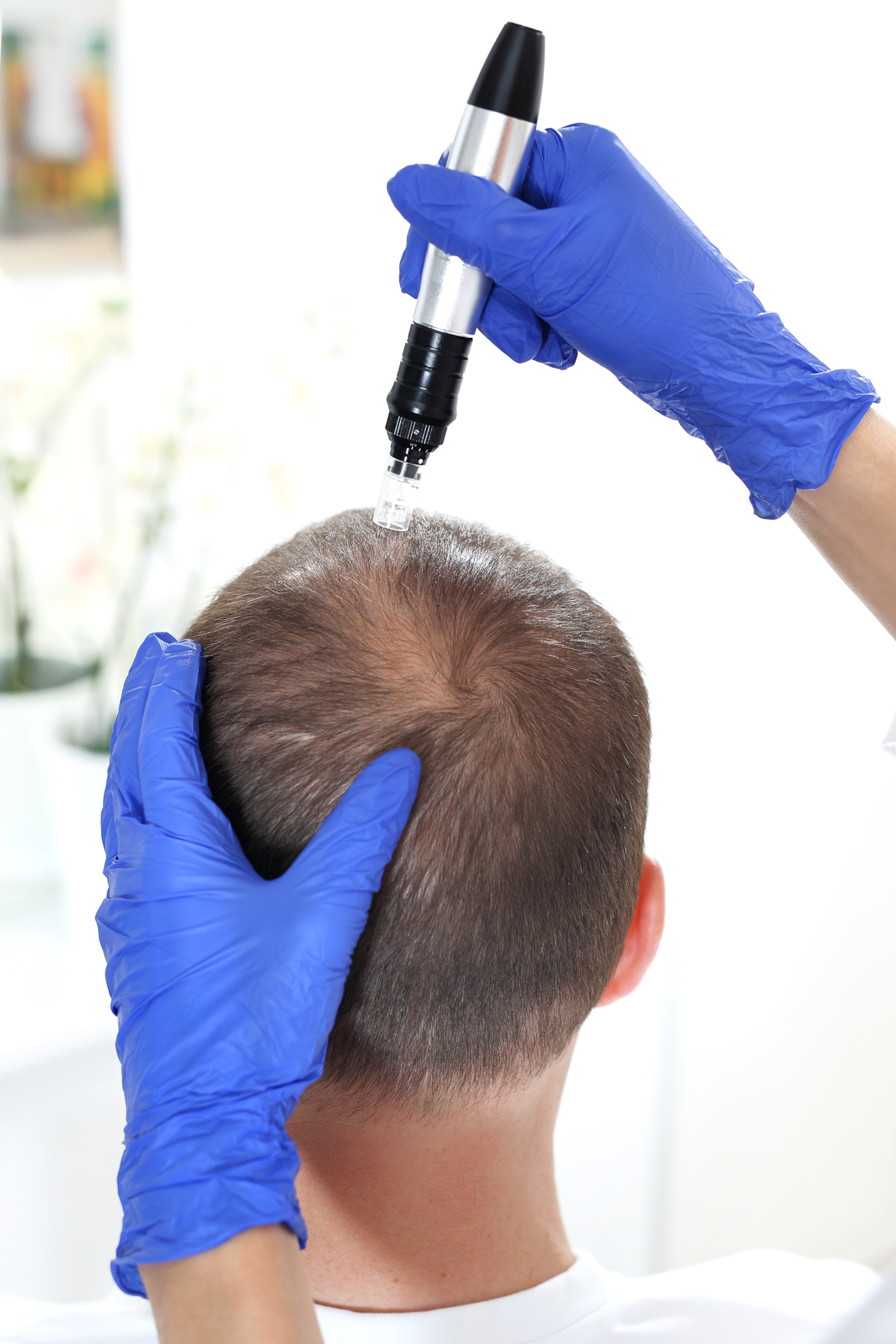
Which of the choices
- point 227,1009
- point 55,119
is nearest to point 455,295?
point 227,1009

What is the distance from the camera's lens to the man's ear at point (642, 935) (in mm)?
861

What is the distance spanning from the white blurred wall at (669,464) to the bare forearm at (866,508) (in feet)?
1.63

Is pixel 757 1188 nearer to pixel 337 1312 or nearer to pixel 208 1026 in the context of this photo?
pixel 337 1312

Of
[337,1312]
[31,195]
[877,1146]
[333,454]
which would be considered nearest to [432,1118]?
[337,1312]

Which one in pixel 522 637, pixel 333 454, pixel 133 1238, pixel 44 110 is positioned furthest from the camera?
pixel 333 454

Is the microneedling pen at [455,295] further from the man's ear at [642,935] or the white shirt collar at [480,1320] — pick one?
the white shirt collar at [480,1320]

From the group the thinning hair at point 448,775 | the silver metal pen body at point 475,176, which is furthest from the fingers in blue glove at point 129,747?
the silver metal pen body at point 475,176

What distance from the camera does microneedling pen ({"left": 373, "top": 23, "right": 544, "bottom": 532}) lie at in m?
0.70

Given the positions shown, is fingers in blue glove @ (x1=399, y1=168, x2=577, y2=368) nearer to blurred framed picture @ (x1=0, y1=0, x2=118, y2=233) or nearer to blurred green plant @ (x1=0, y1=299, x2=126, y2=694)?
blurred green plant @ (x1=0, y1=299, x2=126, y2=694)

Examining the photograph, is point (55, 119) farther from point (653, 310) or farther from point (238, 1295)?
point (238, 1295)

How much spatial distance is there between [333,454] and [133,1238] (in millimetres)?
1348

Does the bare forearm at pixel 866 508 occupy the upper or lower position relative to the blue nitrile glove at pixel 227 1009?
upper

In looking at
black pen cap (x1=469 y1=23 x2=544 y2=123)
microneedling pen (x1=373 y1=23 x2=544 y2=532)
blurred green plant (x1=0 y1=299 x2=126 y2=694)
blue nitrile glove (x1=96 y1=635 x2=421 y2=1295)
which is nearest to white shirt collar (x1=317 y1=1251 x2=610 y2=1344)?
blue nitrile glove (x1=96 y1=635 x2=421 y2=1295)

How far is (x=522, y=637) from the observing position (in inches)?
29.3
